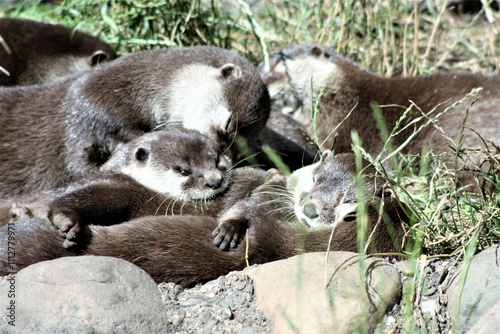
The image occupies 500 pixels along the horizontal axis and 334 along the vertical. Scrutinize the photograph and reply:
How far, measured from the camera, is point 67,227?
323cm

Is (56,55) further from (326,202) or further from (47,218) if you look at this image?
(326,202)

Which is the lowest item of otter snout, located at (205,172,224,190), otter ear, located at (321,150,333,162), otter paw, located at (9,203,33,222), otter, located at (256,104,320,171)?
otter, located at (256,104,320,171)

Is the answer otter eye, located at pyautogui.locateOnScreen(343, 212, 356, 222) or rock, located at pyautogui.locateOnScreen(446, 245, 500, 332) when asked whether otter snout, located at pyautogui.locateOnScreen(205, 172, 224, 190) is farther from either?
rock, located at pyautogui.locateOnScreen(446, 245, 500, 332)

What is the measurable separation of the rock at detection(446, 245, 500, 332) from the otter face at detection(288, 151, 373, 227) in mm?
565

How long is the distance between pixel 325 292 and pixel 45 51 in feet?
9.73

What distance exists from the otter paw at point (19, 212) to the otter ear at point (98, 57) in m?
1.72

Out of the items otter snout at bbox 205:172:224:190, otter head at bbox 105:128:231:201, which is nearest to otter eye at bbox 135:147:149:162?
otter head at bbox 105:128:231:201

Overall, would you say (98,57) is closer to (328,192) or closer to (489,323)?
(328,192)

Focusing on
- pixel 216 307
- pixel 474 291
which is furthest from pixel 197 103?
pixel 474 291

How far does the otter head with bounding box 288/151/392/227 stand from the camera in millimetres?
3539

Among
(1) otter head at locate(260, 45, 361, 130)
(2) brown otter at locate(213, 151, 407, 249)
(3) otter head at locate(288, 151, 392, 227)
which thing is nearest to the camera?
(2) brown otter at locate(213, 151, 407, 249)

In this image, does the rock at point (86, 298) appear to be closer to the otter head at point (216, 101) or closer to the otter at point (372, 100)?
the otter head at point (216, 101)

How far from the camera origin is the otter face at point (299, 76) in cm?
518

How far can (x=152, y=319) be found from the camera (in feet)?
9.66
